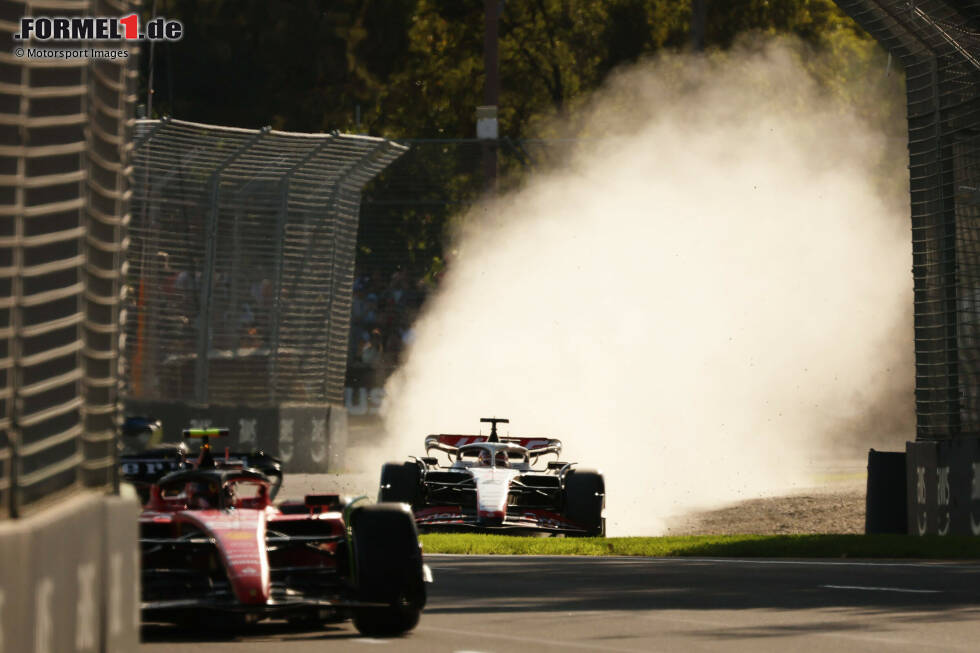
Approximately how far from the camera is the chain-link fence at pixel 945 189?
18.9 metres

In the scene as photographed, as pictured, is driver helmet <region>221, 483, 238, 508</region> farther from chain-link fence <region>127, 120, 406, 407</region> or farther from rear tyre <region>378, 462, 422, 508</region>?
chain-link fence <region>127, 120, 406, 407</region>

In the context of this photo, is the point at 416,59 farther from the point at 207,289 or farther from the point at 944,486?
the point at 944,486

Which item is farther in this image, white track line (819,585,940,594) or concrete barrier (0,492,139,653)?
white track line (819,585,940,594)

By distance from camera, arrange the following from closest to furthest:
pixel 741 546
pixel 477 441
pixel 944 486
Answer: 1. pixel 741 546
2. pixel 944 486
3. pixel 477 441

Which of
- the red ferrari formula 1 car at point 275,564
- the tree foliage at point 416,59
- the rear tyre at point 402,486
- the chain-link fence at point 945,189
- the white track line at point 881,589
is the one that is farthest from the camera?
the tree foliage at point 416,59

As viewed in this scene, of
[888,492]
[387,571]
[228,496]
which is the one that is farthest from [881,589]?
[888,492]

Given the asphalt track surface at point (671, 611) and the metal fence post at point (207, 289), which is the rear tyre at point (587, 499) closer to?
the asphalt track surface at point (671, 611)

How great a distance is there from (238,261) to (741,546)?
1106cm

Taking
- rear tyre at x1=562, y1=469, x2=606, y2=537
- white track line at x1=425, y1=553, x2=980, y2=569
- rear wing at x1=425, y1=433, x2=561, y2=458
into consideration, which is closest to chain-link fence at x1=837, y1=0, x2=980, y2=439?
rear tyre at x1=562, y1=469, x2=606, y2=537

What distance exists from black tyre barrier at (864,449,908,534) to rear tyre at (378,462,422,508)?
4289 mm

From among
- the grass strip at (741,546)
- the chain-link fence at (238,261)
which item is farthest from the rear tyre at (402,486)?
the chain-link fence at (238,261)

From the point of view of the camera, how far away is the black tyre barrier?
19.5m

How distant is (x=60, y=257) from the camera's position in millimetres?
5988

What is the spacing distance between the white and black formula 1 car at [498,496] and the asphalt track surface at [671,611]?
406 centimetres
